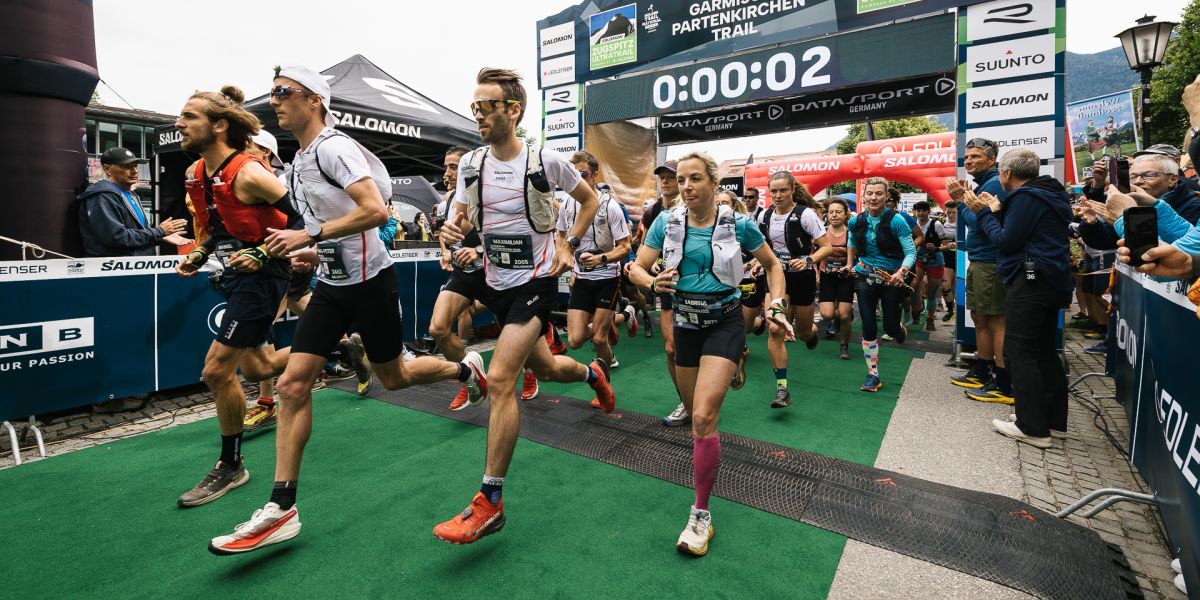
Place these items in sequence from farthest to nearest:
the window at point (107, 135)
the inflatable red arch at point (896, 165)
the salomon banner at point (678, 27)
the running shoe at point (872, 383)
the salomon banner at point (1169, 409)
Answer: the window at point (107, 135)
the inflatable red arch at point (896, 165)
the salomon banner at point (678, 27)
the running shoe at point (872, 383)
the salomon banner at point (1169, 409)

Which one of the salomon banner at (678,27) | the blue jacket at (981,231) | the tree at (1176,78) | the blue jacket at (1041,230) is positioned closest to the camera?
the blue jacket at (1041,230)

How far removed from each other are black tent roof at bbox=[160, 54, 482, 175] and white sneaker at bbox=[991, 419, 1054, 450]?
8337mm

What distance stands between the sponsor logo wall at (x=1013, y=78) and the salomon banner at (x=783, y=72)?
0.91 meters

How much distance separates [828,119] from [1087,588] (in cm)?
1012

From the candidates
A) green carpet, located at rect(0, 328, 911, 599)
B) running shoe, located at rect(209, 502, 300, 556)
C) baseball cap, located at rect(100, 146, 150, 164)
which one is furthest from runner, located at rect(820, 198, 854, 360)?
baseball cap, located at rect(100, 146, 150, 164)

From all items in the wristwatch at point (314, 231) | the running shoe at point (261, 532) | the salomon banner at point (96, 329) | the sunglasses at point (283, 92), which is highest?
the sunglasses at point (283, 92)

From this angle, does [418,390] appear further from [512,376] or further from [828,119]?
[828,119]

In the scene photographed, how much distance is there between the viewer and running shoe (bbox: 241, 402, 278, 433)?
14.8ft

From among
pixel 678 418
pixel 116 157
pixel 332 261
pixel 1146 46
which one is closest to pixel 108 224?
pixel 116 157

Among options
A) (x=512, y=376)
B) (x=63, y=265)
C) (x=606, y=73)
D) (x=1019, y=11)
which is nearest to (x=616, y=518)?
(x=512, y=376)

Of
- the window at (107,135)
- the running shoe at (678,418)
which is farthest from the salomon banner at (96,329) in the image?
the window at (107,135)

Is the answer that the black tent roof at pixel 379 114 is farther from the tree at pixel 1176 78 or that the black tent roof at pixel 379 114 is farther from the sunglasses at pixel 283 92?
the tree at pixel 1176 78

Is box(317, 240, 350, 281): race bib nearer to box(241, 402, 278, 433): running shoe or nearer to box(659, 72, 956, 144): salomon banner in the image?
box(241, 402, 278, 433): running shoe

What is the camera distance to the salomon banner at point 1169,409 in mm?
2318
